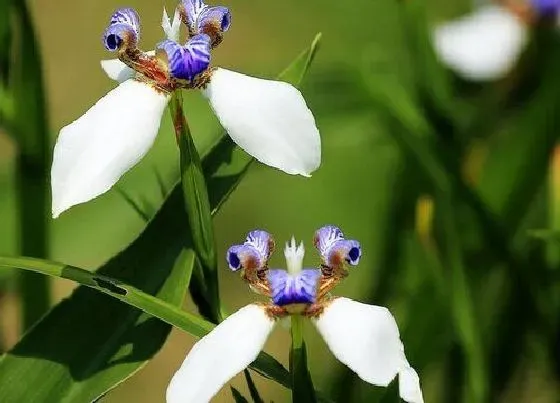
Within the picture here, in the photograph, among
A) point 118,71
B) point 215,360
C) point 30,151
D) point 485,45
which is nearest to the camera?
point 215,360

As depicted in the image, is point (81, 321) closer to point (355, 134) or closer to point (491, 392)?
point (491, 392)

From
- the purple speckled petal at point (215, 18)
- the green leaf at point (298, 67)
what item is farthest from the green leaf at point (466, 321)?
the purple speckled petal at point (215, 18)

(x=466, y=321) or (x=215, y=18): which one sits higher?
(x=215, y=18)

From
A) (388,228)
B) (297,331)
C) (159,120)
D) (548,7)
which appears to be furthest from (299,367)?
(548,7)

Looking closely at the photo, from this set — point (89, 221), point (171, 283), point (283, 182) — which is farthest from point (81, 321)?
point (283, 182)

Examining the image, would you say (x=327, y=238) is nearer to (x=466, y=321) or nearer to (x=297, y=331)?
(x=297, y=331)

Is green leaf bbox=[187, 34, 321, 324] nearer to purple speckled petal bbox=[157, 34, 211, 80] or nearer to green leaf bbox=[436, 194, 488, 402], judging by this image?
purple speckled petal bbox=[157, 34, 211, 80]

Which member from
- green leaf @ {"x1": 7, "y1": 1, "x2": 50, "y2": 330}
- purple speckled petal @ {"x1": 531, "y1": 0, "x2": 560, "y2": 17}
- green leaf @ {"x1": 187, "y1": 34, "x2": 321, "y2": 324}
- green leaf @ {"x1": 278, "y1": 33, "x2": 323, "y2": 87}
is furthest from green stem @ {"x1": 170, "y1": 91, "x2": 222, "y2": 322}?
purple speckled petal @ {"x1": 531, "y1": 0, "x2": 560, "y2": 17}
